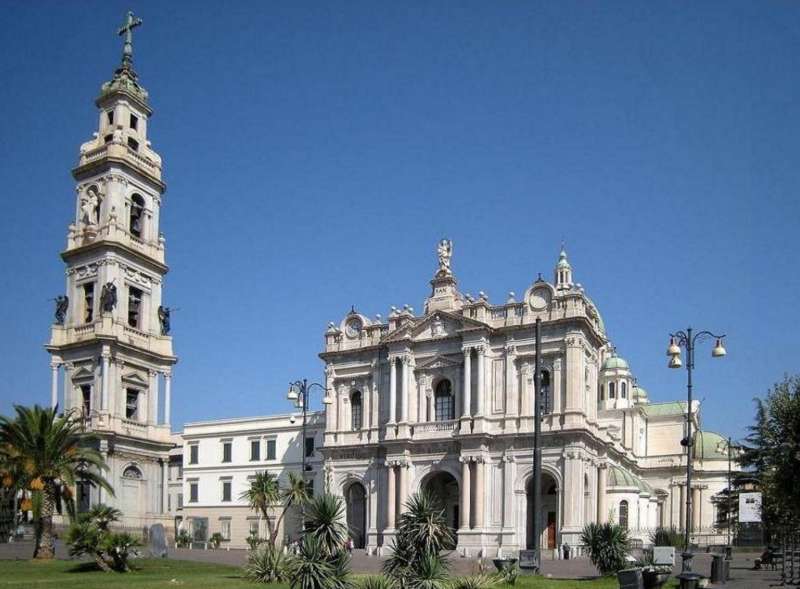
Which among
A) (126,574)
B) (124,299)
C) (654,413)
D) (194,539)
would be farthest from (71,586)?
(654,413)

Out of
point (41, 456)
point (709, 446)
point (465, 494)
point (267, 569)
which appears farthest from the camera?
point (709, 446)

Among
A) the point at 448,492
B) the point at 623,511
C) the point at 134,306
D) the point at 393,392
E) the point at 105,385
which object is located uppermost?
the point at 134,306

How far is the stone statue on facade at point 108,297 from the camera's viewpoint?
58.4 m

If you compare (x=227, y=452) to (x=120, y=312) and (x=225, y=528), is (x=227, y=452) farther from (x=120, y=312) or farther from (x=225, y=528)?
(x=120, y=312)

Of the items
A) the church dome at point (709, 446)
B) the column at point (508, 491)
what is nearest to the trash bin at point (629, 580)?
the column at point (508, 491)

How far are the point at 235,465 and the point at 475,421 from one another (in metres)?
26.3

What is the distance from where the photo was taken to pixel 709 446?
8781 cm

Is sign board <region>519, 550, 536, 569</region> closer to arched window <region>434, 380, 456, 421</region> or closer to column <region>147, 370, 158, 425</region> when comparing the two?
arched window <region>434, 380, 456, 421</region>

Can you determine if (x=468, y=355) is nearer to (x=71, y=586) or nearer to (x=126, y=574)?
(x=126, y=574)

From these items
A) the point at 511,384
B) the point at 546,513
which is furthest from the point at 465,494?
the point at 511,384

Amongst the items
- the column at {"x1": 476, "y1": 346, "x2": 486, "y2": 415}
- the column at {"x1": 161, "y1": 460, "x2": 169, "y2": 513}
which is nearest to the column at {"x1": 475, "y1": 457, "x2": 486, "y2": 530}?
the column at {"x1": 476, "y1": 346, "x2": 486, "y2": 415}

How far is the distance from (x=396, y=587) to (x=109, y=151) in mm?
46399

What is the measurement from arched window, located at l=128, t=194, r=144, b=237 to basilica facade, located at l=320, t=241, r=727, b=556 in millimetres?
15510

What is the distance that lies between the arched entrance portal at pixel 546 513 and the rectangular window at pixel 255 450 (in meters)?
26.4
